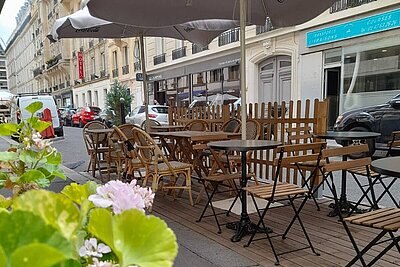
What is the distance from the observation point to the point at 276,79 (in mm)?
14266

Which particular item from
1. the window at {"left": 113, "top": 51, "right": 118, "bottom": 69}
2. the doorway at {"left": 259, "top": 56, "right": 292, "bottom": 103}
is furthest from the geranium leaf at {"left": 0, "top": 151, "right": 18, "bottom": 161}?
the window at {"left": 113, "top": 51, "right": 118, "bottom": 69}

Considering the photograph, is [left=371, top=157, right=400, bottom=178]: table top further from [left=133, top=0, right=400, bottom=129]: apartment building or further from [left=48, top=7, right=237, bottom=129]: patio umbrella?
[left=133, top=0, right=400, bottom=129]: apartment building

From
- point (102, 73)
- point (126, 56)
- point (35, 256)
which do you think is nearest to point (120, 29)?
point (35, 256)

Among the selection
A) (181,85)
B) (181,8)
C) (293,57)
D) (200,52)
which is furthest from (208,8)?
(181,85)

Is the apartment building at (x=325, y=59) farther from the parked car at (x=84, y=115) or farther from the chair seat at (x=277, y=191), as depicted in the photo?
the parked car at (x=84, y=115)

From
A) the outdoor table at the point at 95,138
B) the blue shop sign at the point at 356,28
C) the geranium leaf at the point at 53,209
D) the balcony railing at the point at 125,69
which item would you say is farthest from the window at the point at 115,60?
the geranium leaf at the point at 53,209

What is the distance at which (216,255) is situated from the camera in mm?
2789

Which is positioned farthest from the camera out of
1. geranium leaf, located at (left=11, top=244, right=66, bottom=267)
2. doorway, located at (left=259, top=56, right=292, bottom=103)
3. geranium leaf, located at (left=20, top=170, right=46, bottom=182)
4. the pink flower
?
doorway, located at (left=259, top=56, right=292, bottom=103)

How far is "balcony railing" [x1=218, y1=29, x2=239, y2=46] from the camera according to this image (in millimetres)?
15578

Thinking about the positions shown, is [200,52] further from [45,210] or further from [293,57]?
[45,210]

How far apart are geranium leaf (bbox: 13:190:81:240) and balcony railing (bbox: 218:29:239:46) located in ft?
51.3

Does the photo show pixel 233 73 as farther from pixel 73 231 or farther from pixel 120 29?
pixel 73 231

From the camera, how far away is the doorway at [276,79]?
1365cm

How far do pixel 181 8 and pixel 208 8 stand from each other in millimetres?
408
